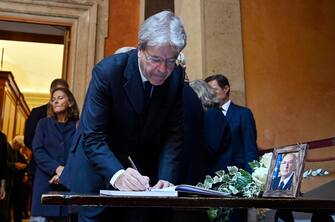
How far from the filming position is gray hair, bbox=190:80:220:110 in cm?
279

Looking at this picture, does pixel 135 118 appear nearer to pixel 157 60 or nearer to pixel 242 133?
pixel 157 60

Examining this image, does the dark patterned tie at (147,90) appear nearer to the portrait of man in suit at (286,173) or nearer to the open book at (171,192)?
the open book at (171,192)

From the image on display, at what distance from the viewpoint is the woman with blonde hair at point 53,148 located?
332 centimetres

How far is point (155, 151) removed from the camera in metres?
2.07

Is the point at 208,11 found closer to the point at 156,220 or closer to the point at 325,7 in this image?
the point at 325,7

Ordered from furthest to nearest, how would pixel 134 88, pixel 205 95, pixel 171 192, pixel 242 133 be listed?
pixel 242 133 → pixel 205 95 → pixel 134 88 → pixel 171 192

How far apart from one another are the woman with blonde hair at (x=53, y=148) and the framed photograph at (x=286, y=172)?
1.83 m

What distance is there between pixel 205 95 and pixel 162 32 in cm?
109

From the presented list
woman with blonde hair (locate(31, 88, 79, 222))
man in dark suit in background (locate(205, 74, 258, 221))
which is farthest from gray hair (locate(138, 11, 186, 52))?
woman with blonde hair (locate(31, 88, 79, 222))

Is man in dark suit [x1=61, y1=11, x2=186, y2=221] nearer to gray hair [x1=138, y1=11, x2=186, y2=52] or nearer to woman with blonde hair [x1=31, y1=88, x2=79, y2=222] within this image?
gray hair [x1=138, y1=11, x2=186, y2=52]

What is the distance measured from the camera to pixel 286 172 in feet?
5.94

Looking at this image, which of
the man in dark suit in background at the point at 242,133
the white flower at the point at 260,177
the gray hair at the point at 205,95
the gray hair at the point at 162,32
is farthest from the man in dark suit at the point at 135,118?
the man in dark suit in background at the point at 242,133

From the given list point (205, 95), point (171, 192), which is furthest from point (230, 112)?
point (171, 192)

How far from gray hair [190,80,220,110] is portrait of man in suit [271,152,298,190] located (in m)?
0.96
